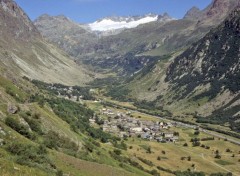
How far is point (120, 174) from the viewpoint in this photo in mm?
76812

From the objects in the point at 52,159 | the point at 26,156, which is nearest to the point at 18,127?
the point at 52,159

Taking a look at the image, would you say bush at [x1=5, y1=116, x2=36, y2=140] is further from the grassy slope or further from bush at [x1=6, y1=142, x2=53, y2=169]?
bush at [x1=6, y1=142, x2=53, y2=169]

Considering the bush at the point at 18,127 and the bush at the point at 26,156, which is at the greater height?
the bush at the point at 18,127

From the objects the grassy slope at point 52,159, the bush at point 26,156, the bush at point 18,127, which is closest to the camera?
the grassy slope at point 52,159

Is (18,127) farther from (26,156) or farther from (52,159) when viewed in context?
(26,156)

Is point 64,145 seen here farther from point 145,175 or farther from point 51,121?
point 145,175

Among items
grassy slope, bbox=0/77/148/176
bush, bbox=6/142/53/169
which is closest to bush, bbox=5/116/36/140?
grassy slope, bbox=0/77/148/176

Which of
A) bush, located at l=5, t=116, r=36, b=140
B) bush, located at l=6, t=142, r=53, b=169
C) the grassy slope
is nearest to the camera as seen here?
the grassy slope

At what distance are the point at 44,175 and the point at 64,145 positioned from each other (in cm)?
3905

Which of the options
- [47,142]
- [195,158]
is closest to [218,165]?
[195,158]

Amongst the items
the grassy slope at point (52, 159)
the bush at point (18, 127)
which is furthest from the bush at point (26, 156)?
the bush at point (18, 127)

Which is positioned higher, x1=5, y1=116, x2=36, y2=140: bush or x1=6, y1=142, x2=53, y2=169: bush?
x1=5, y1=116, x2=36, y2=140: bush

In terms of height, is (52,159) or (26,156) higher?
(52,159)

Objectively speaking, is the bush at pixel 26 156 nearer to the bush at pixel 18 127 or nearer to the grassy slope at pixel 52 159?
the grassy slope at pixel 52 159
